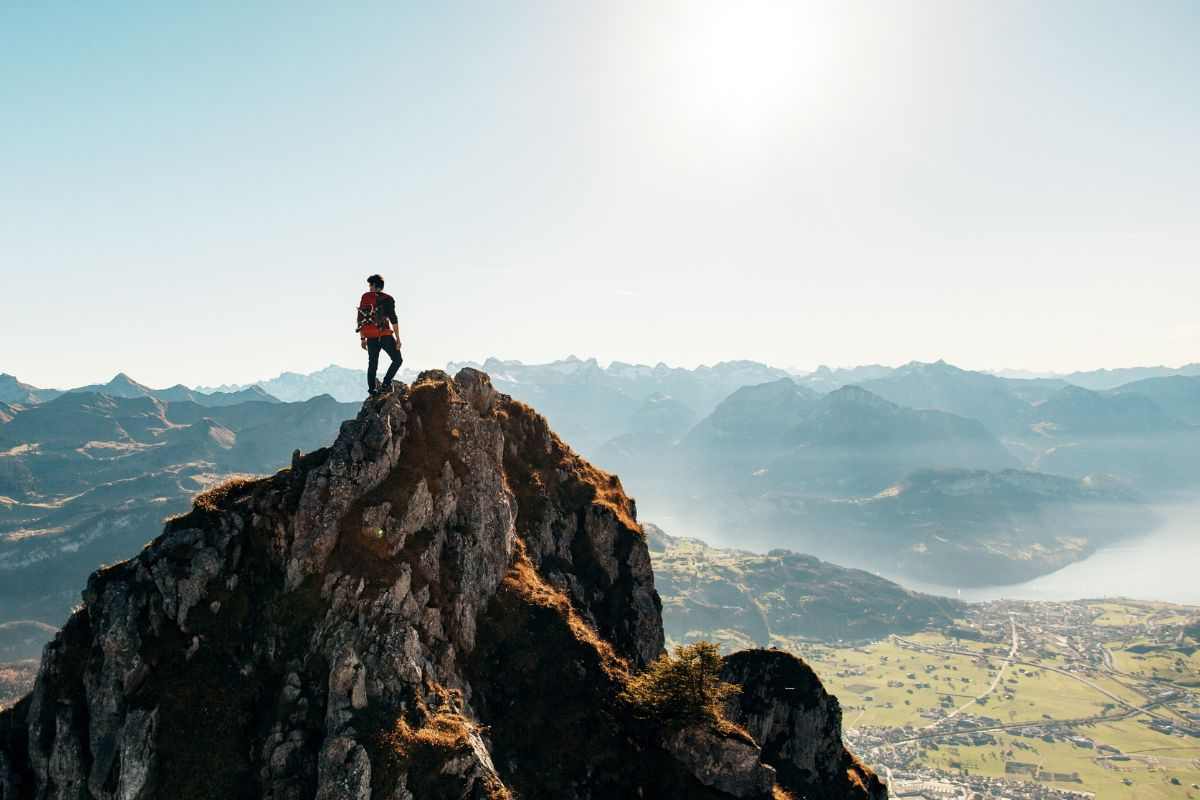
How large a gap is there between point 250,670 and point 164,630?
5.60 metres

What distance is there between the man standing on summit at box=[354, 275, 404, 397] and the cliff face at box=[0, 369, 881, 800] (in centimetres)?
375

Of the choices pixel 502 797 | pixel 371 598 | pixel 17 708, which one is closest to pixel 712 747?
pixel 502 797

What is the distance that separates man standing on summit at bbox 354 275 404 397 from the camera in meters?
46.1

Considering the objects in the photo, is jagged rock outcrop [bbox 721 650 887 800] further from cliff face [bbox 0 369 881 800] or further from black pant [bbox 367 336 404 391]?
black pant [bbox 367 336 404 391]

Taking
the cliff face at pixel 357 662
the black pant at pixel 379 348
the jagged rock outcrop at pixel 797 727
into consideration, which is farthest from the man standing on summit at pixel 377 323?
the jagged rock outcrop at pixel 797 727

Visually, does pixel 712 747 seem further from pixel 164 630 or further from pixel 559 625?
pixel 164 630

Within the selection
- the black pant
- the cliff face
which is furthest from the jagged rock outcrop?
the black pant

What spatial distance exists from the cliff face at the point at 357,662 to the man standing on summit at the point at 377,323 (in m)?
3.75

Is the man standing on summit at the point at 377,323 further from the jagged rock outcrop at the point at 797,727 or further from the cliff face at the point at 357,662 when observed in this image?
the jagged rock outcrop at the point at 797,727

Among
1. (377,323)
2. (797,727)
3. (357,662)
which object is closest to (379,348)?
(377,323)

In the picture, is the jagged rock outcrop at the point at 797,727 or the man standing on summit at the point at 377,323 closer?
the man standing on summit at the point at 377,323

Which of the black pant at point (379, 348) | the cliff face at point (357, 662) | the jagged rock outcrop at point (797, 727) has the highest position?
the black pant at point (379, 348)

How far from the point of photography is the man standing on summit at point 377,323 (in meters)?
46.1

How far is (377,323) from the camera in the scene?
46375mm
